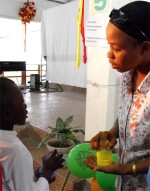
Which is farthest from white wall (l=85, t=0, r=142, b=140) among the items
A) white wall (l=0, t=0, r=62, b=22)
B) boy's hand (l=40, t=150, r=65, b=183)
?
white wall (l=0, t=0, r=62, b=22)

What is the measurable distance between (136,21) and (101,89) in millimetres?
1206

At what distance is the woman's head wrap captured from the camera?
760mm

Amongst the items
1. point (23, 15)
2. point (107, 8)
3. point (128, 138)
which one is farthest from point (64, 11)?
point (128, 138)

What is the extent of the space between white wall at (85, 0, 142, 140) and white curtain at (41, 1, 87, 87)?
104 inches

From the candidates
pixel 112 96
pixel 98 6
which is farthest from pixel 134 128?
pixel 98 6

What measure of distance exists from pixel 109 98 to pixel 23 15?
5.62m

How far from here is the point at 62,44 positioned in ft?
17.6

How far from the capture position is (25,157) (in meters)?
0.84

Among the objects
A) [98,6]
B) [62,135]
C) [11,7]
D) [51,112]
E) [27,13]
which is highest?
[11,7]

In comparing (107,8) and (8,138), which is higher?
(107,8)

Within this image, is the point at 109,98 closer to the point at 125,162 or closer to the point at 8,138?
the point at 125,162

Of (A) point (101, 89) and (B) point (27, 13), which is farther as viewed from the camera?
(B) point (27, 13)

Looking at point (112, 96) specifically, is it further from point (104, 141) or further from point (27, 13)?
point (27, 13)

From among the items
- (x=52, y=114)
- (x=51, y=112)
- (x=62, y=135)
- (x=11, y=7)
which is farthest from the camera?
(x=11, y=7)
